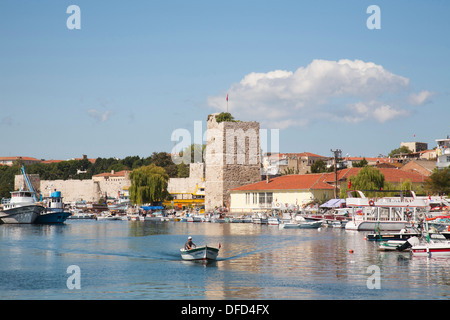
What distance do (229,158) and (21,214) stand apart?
2465 centimetres

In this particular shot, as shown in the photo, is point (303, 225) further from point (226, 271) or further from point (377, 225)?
point (226, 271)

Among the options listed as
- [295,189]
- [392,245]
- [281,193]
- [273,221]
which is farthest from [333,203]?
[392,245]

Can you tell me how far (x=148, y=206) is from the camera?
7725 cm

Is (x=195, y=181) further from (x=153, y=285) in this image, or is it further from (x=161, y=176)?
(x=153, y=285)

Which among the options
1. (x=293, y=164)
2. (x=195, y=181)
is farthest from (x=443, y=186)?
(x=293, y=164)

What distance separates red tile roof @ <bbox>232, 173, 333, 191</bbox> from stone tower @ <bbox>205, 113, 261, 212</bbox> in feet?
9.16

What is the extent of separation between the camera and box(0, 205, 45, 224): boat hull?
196 ft

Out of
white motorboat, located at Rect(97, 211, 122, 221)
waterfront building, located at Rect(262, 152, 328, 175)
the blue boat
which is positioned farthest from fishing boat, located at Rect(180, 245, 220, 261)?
waterfront building, located at Rect(262, 152, 328, 175)

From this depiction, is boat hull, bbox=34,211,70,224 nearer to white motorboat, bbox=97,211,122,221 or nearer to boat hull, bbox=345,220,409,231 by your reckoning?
white motorboat, bbox=97,211,122,221

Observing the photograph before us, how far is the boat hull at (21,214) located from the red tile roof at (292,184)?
22.5 meters

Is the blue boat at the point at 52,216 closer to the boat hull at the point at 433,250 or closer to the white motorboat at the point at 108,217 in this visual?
the white motorboat at the point at 108,217

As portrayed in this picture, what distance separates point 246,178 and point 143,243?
121 feet

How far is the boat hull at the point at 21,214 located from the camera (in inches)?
2357

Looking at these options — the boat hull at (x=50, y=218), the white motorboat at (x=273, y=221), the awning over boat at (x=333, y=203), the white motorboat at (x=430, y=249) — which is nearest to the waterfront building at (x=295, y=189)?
the awning over boat at (x=333, y=203)
